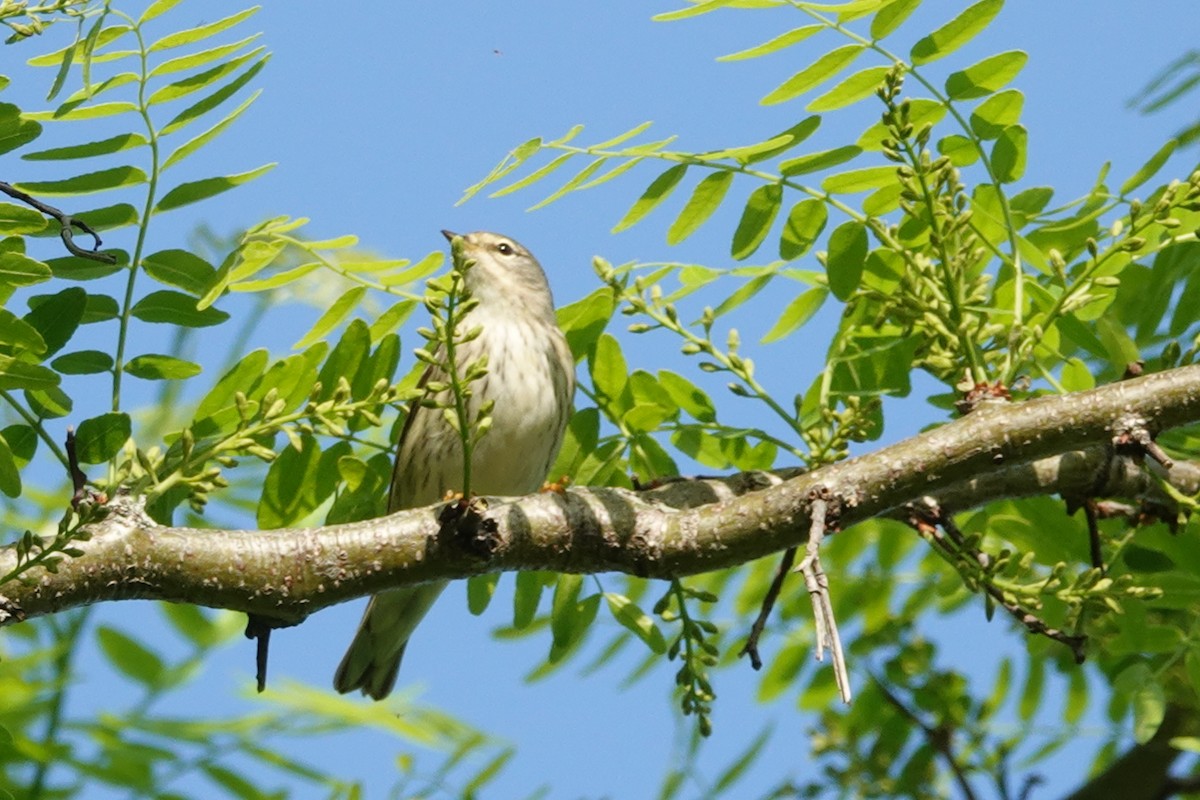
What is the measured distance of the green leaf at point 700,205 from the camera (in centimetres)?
443

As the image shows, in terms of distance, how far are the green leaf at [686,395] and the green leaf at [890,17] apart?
3.66 ft

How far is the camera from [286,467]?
445 centimetres

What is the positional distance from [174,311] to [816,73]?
1.91 metres

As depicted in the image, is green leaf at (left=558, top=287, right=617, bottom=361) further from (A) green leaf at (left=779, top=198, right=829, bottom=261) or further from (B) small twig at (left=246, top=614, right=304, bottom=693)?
(B) small twig at (left=246, top=614, right=304, bottom=693)

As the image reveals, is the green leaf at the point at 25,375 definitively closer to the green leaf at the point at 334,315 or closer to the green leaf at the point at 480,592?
the green leaf at the point at 334,315

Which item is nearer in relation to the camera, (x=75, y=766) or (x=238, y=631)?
(x=75, y=766)

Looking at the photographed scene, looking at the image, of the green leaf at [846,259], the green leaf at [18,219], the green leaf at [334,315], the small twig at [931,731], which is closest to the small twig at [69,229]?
the green leaf at [18,219]

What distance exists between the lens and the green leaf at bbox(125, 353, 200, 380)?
411 centimetres

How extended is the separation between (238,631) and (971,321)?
3.16 m

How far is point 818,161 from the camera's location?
4.33 m

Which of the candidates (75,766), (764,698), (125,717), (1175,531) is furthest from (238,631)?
(1175,531)

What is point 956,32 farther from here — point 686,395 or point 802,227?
point 686,395

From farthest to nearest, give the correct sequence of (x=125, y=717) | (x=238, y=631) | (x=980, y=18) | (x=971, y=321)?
1. (x=238, y=631)
2. (x=125, y=717)
3. (x=980, y=18)
4. (x=971, y=321)

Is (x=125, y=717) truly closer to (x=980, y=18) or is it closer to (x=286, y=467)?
(x=286, y=467)
